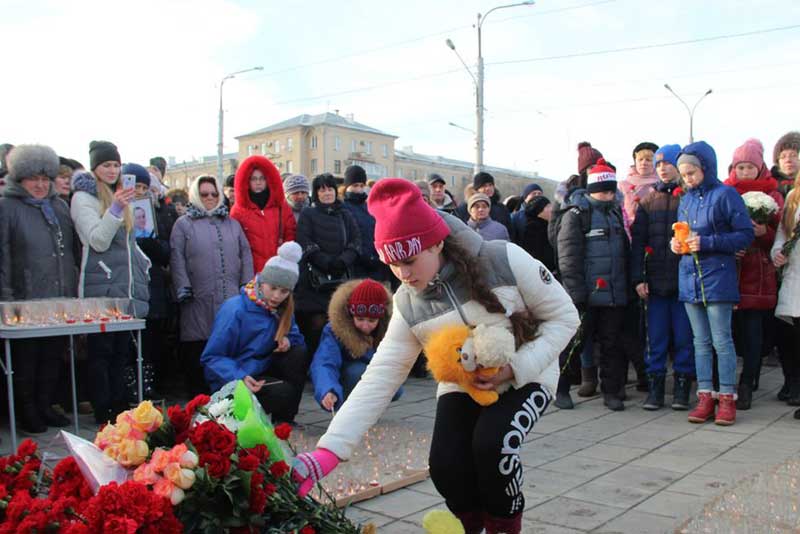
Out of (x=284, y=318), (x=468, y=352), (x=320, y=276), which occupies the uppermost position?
(x=320, y=276)

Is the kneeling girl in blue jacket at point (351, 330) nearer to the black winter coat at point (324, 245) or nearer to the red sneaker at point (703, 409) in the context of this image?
the black winter coat at point (324, 245)

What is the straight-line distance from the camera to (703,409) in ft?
19.7

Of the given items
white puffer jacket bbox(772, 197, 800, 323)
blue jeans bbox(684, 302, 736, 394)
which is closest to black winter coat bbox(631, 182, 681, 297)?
blue jeans bbox(684, 302, 736, 394)

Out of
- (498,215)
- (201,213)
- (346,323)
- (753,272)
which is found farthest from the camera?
(498,215)

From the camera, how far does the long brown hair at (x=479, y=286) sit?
2953mm

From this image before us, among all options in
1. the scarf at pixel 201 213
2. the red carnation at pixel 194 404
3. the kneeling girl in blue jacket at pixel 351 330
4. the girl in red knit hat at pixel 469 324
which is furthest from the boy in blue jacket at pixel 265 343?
the red carnation at pixel 194 404

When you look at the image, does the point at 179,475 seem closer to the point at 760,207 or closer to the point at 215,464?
the point at 215,464

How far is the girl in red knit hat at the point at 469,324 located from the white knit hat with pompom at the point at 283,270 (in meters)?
2.40

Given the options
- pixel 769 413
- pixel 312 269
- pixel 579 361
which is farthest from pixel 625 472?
pixel 312 269

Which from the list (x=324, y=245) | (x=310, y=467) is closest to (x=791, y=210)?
(x=324, y=245)

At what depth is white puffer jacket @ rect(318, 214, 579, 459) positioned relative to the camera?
2.94 m

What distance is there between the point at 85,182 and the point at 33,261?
766mm

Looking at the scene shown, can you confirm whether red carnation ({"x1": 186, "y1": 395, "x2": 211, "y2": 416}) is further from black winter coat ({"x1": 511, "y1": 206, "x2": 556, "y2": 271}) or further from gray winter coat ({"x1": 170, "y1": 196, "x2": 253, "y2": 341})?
black winter coat ({"x1": 511, "y1": 206, "x2": 556, "y2": 271})

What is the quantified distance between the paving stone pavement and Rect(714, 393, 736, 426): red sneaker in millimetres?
67
